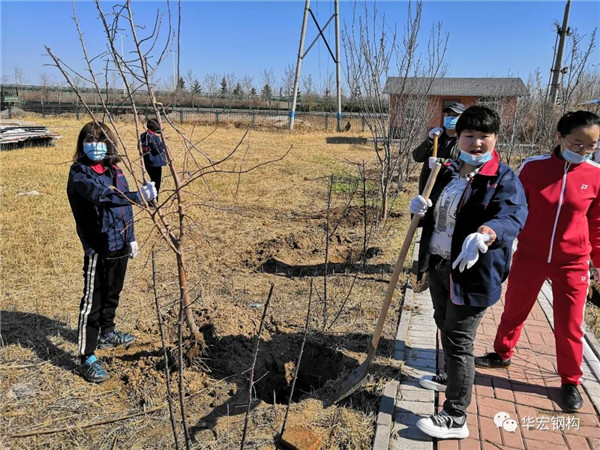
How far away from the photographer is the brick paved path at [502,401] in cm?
247

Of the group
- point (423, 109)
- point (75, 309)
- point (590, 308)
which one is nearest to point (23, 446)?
point (75, 309)

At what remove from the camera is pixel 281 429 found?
8.38ft

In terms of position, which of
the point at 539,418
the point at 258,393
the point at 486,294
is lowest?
the point at 258,393

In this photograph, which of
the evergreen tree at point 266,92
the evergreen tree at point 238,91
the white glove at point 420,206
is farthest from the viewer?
the evergreen tree at point 238,91

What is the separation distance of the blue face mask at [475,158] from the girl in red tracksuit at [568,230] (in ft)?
2.46

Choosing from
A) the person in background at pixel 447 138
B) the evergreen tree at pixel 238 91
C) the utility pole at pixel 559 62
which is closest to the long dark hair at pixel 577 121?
the person in background at pixel 447 138

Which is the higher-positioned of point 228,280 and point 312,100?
point 312,100

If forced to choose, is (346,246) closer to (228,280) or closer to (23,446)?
(228,280)

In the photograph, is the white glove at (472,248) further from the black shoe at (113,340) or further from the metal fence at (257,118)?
the metal fence at (257,118)

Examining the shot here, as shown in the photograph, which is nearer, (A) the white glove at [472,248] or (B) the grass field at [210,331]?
(A) the white glove at [472,248]

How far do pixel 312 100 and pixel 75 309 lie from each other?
41907 mm

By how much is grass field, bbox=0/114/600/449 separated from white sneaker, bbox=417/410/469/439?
32 cm

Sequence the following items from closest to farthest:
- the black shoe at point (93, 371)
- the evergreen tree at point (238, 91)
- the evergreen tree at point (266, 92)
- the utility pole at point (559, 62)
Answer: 1. the black shoe at point (93, 371)
2. the utility pole at point (559, 62)
3. the evergreen tree at point (266, 92)
4. the evergreen tree at point (238, 91)

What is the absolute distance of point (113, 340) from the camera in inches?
136
